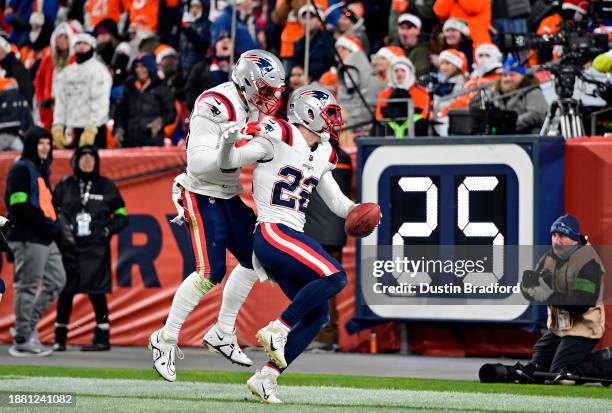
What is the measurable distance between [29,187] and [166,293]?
1.97 metres

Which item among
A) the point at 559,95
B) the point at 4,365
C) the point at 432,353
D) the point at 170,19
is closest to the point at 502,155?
the point at 559,95

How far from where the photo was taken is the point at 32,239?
13289 millimetres

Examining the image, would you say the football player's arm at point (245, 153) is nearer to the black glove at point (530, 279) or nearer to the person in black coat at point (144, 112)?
the black glove at point (530, 279)

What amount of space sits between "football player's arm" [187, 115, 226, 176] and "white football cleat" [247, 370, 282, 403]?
1.38 metres

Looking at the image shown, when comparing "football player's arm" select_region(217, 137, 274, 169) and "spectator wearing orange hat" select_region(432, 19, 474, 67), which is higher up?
"spectator wearing orange hat" select_region(432, 19, 474, 67)

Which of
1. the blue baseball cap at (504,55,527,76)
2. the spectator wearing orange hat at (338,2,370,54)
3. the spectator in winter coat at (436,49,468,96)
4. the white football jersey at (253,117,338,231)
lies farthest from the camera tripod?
the white football jersey at (253,117,338,231)

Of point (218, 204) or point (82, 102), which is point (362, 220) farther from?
point (82, 102)

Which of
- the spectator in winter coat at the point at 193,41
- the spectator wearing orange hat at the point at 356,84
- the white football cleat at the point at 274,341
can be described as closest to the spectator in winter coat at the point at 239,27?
the spectator in winter coat at the point at 193,41

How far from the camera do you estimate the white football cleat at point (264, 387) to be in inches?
340

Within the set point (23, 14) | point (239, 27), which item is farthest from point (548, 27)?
point (23, 14)

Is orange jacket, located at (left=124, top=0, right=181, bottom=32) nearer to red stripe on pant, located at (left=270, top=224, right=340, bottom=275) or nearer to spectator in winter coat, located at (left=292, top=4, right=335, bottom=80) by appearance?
spectator in winter coat, located at (left=292, top=4, right=335, bottom=80)

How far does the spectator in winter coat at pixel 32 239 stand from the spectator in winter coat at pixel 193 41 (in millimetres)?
4256

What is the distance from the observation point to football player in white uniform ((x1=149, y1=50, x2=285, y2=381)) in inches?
362

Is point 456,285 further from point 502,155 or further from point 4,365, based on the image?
point 4,365
